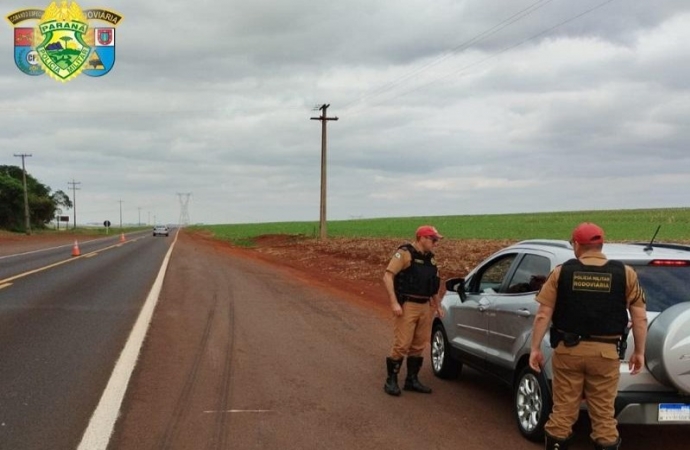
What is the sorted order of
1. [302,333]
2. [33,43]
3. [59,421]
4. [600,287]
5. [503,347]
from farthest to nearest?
1. [33,43]
2. [302,333]
3. [503,347]
4. [59,421]
5. [600,287]

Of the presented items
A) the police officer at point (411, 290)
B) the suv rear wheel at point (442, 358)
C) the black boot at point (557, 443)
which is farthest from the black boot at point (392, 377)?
the black boot at point (557, 443)

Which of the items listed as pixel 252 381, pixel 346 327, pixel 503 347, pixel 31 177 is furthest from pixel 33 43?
pixel 31 177

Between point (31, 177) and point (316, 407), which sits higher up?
point (31, 177)

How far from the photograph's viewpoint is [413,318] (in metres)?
6.35

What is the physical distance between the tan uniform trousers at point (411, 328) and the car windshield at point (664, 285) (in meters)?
2.20

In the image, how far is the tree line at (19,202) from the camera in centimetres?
7431

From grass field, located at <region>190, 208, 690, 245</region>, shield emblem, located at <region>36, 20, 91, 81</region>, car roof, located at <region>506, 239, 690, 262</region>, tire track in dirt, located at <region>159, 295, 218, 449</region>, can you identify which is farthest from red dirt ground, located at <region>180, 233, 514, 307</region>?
grass field, located at <region>190, 208, 690, 245</region>

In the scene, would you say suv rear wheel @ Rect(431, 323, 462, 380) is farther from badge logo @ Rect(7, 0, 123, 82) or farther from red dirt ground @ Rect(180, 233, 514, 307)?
badge logo @ Rect(7, 0, 123, 82)

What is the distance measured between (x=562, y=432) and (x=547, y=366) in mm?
674

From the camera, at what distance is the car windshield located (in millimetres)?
4652

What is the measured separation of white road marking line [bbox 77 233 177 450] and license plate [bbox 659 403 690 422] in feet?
13.2

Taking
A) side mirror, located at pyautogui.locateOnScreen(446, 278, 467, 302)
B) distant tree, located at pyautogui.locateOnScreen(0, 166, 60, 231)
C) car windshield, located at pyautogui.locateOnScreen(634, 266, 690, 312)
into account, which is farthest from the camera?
distant tree, located at pyautogui.locateOnScreen(0, 166, 60, 231)

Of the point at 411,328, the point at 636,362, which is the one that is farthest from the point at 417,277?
the point at 636,362

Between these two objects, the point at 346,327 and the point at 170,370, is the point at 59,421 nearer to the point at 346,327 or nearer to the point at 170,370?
the point at 170,370
